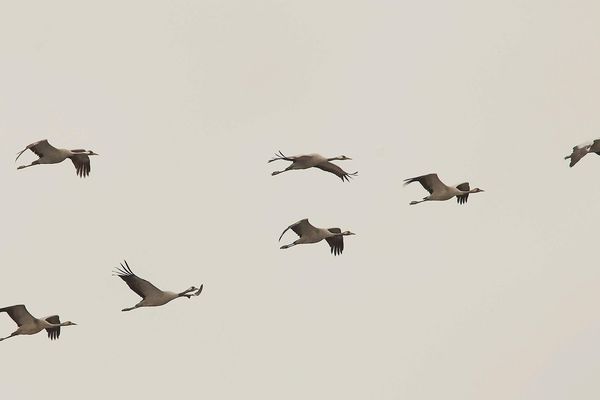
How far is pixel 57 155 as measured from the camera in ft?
124

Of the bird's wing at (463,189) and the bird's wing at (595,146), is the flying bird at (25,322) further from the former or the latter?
the bird's wing at (595,146)

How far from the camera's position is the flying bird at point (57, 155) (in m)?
37.1

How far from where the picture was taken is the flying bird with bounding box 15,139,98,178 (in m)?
37.1

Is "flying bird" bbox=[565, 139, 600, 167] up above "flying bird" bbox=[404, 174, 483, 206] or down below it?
above

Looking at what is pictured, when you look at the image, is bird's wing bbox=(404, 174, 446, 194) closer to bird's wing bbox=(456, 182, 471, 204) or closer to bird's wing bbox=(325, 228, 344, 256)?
bird's wing bbox=(456, 182, 471, 204)

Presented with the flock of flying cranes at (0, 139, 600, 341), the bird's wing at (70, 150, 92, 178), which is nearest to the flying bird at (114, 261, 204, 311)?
the flock of flying cranes at (0, 139, 600, 341)

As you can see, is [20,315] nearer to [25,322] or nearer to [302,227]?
[25,322]

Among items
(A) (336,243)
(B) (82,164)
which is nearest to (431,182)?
(A) (336,243)

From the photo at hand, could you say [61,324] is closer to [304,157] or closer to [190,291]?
[190,291]

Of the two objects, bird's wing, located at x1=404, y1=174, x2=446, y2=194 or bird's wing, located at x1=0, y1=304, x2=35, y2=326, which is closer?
bird's wing, located at x1=0, y1=304, x2=35, y2=326

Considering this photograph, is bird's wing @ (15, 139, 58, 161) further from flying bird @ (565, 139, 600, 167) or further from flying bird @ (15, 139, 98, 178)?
flying bird @ (565, 139, 600, 167)

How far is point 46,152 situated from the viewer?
3744 centimetres

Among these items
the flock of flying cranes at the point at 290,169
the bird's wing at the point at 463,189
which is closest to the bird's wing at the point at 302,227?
the flock of flying cranes at the point at 290,169

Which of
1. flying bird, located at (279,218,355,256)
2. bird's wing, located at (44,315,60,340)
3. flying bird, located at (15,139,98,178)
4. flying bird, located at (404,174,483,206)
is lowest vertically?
bird's wing, located at (44,315,60,340)
